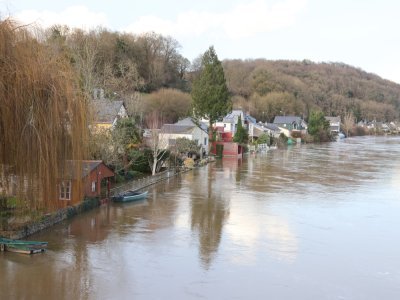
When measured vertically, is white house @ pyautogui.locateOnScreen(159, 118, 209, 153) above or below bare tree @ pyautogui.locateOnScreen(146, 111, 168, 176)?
above

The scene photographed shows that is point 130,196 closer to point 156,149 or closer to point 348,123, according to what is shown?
point 156,149

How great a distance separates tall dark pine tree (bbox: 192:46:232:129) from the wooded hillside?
41.5m

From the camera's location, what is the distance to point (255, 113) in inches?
3593

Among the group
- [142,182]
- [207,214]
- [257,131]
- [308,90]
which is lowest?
[207,214]

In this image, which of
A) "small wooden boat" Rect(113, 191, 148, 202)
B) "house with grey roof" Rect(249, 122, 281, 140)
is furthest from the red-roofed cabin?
"house with grey roof" Rect(249, 122, 281, 140)

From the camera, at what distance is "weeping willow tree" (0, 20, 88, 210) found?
37.1 ft

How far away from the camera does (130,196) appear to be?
72.2 feet

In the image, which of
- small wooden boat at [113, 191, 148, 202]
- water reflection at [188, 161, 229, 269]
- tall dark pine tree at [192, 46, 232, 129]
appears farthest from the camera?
tall dark pine tree at [192, 46, 232, 129]

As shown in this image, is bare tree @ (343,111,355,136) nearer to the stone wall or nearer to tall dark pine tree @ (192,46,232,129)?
tall dark pine tree @ (192,46,232,129)

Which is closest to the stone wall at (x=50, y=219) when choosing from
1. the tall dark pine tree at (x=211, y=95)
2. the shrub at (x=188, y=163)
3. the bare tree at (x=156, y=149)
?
the bare tree at (x=156, y=149)

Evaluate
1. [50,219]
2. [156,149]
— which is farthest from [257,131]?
[50,219]

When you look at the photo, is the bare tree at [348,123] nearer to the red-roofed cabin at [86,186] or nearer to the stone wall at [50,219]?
the red-roofed cabin at [86,186]

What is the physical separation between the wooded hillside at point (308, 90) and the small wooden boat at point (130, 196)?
65114 millimetres

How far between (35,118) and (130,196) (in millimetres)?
10624
